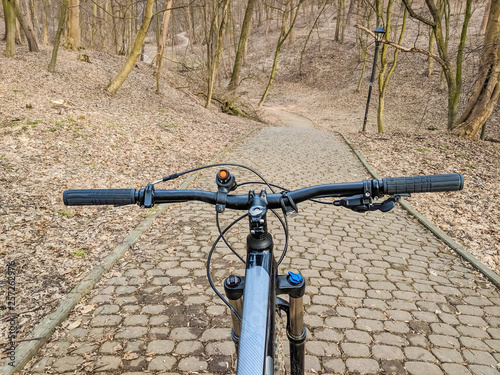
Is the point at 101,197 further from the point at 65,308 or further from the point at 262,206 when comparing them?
the point at 65,308

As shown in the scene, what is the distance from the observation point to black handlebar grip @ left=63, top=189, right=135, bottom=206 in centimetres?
179

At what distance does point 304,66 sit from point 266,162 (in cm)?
3081

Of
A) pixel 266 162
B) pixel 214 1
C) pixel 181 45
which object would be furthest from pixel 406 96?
pixel 181 45

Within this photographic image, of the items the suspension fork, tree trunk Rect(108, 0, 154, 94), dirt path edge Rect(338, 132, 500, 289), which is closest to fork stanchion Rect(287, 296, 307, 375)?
the suspension fork

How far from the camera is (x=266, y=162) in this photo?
10383mm

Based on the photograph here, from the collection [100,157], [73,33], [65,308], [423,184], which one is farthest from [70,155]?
[73,33]

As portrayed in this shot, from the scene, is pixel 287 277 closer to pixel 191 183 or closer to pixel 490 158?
pixel 191 183

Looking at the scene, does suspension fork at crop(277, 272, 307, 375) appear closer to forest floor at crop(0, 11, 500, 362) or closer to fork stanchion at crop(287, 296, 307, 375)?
fork stanchion at crop(287, 296, 307, 375)

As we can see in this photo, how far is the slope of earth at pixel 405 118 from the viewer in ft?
24.5

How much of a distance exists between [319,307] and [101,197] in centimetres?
299

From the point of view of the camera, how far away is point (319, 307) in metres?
3.99

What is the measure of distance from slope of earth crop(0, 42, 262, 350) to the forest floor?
21 mm

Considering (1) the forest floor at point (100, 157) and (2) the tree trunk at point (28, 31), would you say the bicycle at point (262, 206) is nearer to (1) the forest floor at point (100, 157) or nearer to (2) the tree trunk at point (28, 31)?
(1) the forest floor at point (100, 157)

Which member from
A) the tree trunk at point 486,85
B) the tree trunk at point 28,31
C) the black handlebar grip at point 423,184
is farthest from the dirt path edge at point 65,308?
the tree trunk at point 28,31
